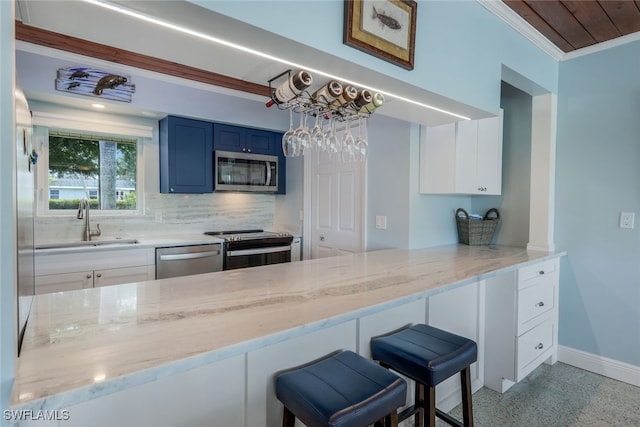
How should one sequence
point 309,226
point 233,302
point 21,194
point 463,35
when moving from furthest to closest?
1. point 309,226
2. point 463,35
3. point 233,302
4. point 21,194

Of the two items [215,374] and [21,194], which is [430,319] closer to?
[215,374]

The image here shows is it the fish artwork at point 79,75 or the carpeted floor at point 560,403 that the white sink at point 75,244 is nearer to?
the fish artwork at point 79,75

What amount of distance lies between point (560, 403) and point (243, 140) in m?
3.54

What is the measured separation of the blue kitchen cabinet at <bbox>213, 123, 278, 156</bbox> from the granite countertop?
2.18 metres

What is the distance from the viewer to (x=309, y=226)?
3.81m

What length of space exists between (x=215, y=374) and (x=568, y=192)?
2.96 meters

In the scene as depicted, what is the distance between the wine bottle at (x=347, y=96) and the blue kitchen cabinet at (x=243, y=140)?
226 centimetres

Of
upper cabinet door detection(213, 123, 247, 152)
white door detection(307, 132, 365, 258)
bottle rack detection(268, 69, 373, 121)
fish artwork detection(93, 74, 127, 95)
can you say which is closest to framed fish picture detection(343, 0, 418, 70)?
bottle rack detection(268, 69, 373, 121)

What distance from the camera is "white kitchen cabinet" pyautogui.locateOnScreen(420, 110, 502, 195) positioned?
8.18ft

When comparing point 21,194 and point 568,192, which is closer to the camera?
→ point 21,194

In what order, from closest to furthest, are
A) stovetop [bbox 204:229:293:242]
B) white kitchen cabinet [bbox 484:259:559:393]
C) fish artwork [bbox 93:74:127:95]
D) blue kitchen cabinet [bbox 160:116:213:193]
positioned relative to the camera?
white kitchen cabinet [bbox 484:259:559:393], fish artwork [bbox 93:74:127:95], blue kitchen cabinet [bbox 160:116:213:193], stovetop [bbox 204:229:293:242]

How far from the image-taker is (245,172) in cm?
377

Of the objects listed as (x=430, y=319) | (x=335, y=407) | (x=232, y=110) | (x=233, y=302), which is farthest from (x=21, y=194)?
(x=232, y=110)

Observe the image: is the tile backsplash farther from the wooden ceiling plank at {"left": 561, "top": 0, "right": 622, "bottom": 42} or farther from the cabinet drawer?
the wooden ceiling plank at {"left": 561, "top": 0, "right": 622, "bottom": 42}
